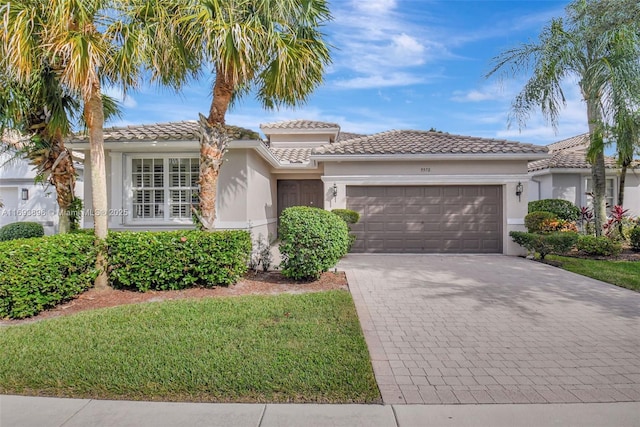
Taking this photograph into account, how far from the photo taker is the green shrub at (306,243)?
758 centimetres

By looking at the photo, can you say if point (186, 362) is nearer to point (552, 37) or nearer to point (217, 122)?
point (217, 122)

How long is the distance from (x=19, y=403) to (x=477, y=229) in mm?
12575

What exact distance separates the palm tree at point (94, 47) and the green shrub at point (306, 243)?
384cm

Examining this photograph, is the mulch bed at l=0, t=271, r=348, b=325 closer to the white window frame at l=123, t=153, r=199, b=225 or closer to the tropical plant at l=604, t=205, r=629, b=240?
the white window frame at l=123, t=153, r=199, b=225

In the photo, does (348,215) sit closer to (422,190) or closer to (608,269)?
(422,190)

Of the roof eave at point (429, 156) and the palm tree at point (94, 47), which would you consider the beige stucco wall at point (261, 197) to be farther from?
the palm tree at point (94, 47)

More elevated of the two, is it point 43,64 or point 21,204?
point 43,64

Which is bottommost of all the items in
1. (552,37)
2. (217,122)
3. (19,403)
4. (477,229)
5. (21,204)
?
(19,403)

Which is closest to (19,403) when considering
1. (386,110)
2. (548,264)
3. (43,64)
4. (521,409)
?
(521,409)

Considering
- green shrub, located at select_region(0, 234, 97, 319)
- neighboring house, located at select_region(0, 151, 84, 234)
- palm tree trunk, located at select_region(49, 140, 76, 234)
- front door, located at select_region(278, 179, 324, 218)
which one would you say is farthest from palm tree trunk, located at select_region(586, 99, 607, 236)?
neighboring house, located at select_region(0, 151, 84, 234)

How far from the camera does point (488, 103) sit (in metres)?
13.7

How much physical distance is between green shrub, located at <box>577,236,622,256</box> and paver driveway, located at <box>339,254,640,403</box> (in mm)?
2776

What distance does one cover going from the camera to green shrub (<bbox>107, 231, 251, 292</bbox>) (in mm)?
7273

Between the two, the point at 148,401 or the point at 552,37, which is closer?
the point at 148,401
